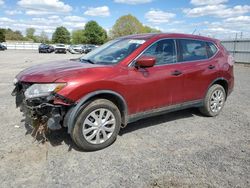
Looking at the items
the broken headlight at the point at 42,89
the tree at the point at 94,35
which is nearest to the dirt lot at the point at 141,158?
the broken headlight at the point at 42,89

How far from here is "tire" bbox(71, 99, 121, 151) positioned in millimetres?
3678

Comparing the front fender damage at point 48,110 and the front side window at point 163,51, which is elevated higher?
the front side window at point 163,51

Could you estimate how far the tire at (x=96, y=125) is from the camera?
145 inches

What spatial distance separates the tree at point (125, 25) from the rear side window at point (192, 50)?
232 ft

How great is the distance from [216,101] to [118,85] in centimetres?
278

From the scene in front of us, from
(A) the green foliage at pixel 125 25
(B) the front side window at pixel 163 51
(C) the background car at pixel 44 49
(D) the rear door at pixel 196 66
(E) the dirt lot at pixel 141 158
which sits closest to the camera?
(E) the dirt lot at pixel 141 158

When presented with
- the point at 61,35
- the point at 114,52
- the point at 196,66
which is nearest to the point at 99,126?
the point at 114,52

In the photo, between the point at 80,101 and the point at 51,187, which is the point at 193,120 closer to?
the point at 80,101

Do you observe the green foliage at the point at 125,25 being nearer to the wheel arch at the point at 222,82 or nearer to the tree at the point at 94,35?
the tree at the point at 94,35

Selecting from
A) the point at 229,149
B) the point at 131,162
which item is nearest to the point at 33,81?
the point at 131,162

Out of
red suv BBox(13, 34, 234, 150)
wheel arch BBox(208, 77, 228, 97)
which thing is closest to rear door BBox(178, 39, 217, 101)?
red suv BBox(13, 34, 234, 150)

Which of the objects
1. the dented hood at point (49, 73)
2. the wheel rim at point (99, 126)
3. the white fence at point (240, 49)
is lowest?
the wheel rim at point (99, 126)

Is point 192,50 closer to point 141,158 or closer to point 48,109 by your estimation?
point 141,158

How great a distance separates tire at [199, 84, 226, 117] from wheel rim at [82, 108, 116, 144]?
2.45 metres
